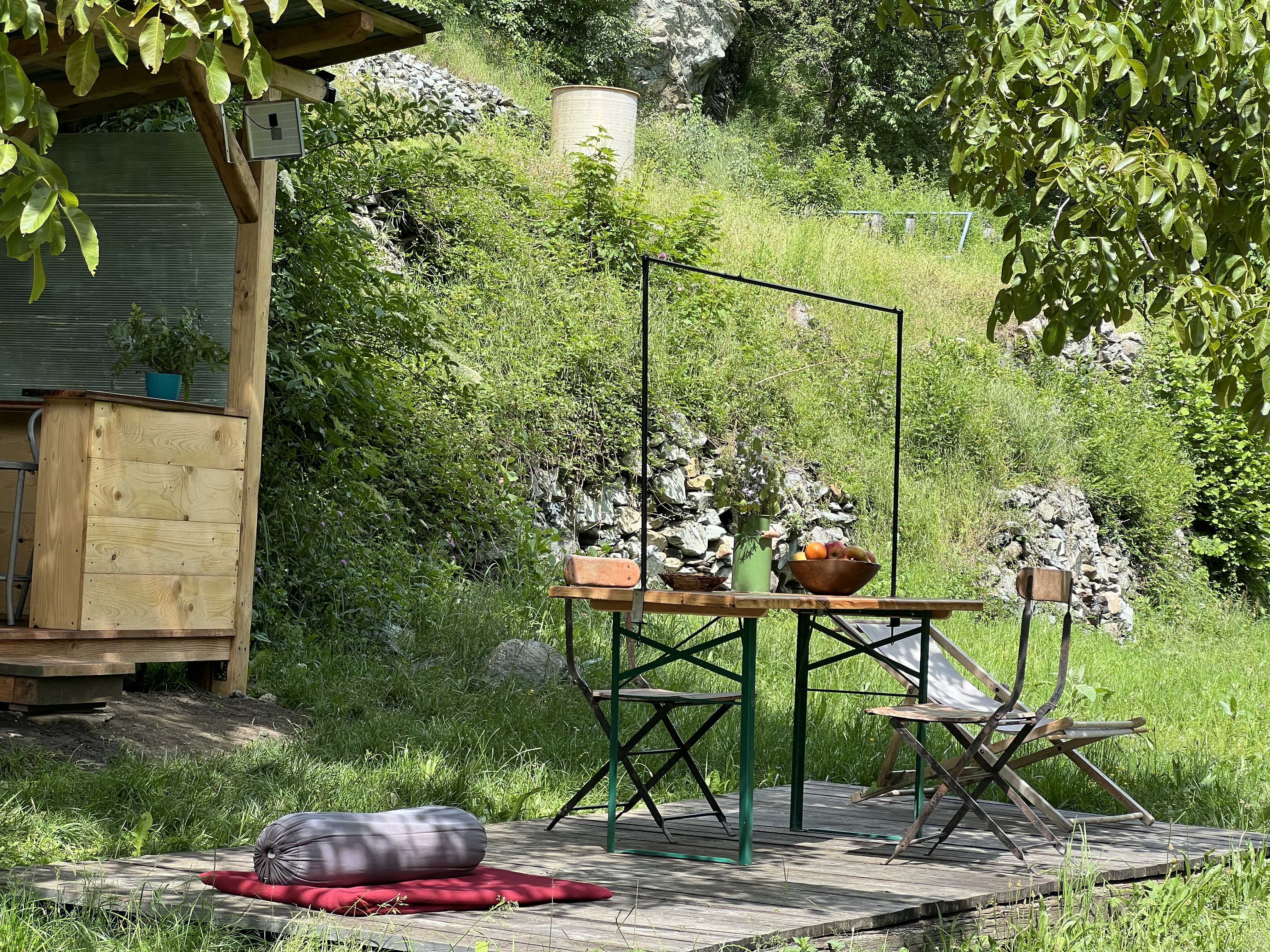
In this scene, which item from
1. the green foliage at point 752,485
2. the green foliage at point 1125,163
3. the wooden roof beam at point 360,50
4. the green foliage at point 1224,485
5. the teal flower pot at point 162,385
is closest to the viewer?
the green foliage at point 1125,163

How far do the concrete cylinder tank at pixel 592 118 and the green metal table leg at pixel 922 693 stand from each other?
1074 centimetres

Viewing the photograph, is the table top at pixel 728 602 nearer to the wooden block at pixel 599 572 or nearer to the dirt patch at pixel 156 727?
the wooden block at pixel 599 572

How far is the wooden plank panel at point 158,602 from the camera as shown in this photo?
583 centimetres

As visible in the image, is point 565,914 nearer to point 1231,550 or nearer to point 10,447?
point 10,447

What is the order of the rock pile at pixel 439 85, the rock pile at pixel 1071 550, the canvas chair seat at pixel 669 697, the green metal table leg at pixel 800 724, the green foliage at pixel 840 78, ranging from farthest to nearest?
1. the green foliage at pixel 840 78
2. the rock pile at pixel 439 85
3. the rock pile at pixel 1071 550
4. the green metal table leg at pixel 800 724
5. the canvas chair seat at pixel 669 697

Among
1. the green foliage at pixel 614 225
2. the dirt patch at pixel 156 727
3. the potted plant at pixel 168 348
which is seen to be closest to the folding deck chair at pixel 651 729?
the dirt patch at pixel 156 727

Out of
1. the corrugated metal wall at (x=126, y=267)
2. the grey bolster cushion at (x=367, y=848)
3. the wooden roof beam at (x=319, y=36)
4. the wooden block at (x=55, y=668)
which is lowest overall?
the grey bolster cushion at (x=367, y=848)

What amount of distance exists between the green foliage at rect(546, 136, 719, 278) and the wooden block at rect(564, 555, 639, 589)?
7.82 m

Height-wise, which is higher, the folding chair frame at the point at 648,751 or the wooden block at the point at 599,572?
the wooden block at the point at 599,572

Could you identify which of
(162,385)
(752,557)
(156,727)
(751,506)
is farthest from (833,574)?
(162,385)

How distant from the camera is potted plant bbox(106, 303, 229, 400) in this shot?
6562 millimetres

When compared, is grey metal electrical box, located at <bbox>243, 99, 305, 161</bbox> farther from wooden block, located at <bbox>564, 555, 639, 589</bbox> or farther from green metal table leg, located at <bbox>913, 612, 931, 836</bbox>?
green metal table leg, located at <bbox>913, 612, 931, 836</bbox>

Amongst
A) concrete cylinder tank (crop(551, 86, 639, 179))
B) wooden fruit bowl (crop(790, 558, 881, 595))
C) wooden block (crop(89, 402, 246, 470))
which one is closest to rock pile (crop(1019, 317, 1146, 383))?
concrete cylinder tank (crop(551, 86, 639, 179))

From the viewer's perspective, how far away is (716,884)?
3.73 metres
